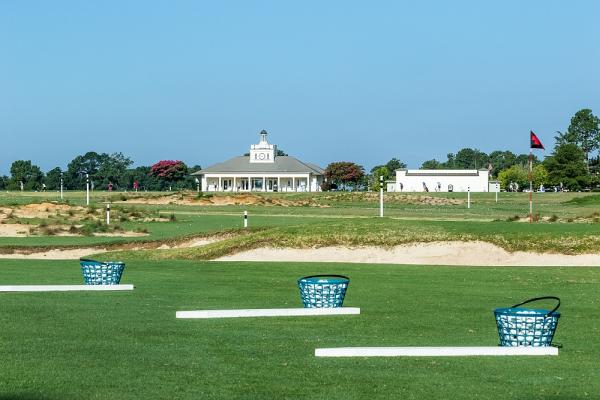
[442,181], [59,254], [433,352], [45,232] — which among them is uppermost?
[442,181]

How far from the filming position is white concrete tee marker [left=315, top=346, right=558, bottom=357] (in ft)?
40.8

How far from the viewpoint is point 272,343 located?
1348 centimetres

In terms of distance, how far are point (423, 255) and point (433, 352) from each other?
2130 centimetres

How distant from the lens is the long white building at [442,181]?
147 meters

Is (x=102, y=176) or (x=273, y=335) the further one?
(x=102, y=176)

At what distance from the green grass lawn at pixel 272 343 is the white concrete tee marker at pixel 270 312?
0.36m

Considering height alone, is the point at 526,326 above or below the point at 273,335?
above

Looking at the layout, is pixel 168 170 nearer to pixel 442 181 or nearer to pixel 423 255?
pixel 442 181

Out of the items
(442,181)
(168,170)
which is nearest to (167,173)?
(168,170)

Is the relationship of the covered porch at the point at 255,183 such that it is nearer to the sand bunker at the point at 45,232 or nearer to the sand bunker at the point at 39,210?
the sand bunker at the point at 39,210

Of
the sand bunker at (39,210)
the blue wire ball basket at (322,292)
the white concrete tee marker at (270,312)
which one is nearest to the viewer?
the white concrete tee marker at (270,312)

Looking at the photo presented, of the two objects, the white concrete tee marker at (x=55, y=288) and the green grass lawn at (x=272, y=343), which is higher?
the white concrete tee marker at (x=55, y=288)

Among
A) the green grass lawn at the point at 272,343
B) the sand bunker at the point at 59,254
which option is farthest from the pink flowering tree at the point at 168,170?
the green grass lawn at the point at 272,343

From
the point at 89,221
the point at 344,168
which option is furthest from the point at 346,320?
the point at 344,168
